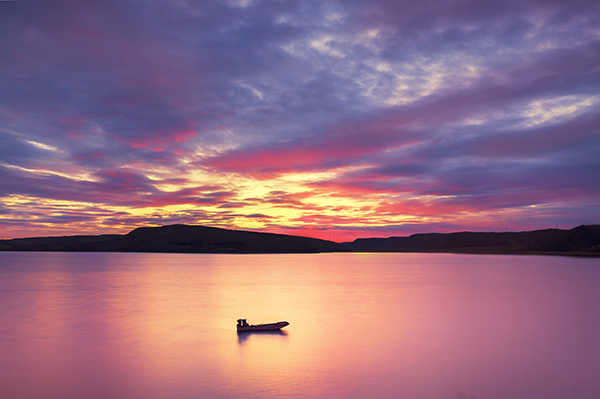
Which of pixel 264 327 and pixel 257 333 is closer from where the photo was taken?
pixel 257 333

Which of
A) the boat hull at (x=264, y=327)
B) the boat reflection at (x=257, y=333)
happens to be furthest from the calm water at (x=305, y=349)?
the boat hull at (x=264, y=327)

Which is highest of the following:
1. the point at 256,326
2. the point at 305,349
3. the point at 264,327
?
the point at 256,326

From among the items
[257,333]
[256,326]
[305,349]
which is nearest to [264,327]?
[256,326]

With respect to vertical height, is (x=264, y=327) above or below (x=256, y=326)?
below

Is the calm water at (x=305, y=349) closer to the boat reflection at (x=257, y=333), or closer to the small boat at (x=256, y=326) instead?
the boat reflection at (x=257, y=333)

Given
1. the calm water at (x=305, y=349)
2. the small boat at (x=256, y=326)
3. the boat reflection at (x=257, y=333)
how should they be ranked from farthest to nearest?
the small boat at (x=256, y=326) < the boat reflection at (x=257, y=333) < the calm water at (x=305, y=349)

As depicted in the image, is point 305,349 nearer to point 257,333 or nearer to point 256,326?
point 257,333

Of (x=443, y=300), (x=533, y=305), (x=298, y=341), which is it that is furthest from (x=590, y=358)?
(x=443, y=300)

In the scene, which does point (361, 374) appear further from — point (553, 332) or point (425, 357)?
point (553, 332)

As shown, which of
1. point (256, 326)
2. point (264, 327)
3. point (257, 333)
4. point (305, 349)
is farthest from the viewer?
point (264, 327)

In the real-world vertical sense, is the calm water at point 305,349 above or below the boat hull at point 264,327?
below

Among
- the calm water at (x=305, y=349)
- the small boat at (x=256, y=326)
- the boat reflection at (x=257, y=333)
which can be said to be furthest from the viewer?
the small boat at (x=256, y=326)

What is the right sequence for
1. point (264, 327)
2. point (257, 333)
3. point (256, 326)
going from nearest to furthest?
point (257, 333) < point (256, 326) < point (264, 327)

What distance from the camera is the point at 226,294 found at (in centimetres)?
5247
